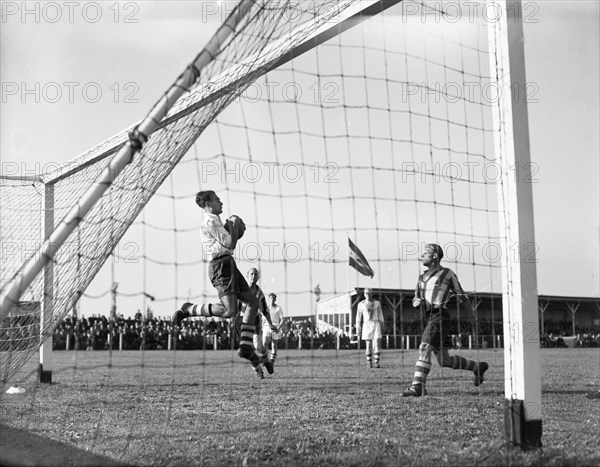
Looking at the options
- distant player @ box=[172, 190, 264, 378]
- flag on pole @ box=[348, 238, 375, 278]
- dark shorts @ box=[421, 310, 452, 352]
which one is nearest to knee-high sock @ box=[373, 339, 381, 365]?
flag on pole @ box=[348, 238, 375, 278]

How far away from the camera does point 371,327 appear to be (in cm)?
1344

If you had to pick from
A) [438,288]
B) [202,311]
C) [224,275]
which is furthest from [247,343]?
[438,288]

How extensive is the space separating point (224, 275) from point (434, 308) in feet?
7.07

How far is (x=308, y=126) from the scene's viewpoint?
541cm

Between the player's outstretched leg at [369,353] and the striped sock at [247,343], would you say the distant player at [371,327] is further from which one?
the striped sock at [247,343]

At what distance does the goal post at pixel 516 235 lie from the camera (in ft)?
13.6

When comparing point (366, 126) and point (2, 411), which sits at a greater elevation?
→ point (366, 126)

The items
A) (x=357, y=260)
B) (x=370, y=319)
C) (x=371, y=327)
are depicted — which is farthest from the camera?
(x=370, y=319)

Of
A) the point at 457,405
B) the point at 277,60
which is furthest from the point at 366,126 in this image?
the point at 457,405

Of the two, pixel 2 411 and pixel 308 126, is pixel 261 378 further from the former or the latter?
pixel 308 126

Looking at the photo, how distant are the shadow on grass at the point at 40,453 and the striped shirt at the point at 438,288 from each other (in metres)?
3.88

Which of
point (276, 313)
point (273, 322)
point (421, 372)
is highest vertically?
point (276, 313)

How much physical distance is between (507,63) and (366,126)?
1332 mm

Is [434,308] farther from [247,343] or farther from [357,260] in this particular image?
[247,343]
